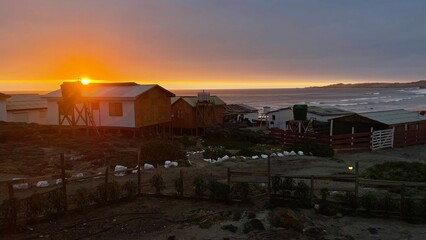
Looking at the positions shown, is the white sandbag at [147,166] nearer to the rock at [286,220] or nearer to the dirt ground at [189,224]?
the dirt ground at [189,224]

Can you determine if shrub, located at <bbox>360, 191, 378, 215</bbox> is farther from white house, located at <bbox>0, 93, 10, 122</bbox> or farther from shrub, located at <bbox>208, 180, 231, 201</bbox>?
white house, located at <bbox>0, 93, 10, 122</bbox>

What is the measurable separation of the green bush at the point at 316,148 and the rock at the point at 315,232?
16.0 metres

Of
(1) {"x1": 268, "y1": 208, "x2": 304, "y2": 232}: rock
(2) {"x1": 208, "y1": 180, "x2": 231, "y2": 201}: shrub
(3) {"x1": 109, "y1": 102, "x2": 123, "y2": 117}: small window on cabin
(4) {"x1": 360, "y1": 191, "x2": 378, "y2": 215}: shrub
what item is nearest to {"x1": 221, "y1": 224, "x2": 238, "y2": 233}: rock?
(1) {"x1": 268, "y1": 208, "x2": 304, "y2": 232}: rock

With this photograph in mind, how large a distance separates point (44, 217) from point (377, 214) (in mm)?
10336

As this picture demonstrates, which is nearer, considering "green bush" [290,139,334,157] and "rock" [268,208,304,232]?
"rock" [268,208,304,232]

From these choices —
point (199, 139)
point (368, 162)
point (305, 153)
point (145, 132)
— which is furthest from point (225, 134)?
point (368, 162)

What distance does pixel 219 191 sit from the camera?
14.1 m

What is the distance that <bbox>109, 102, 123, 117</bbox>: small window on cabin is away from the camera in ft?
108

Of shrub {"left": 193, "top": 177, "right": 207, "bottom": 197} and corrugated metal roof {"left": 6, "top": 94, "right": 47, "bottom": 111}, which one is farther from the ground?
corrugated metal roof {"left": 6, "top": 94, "right": 47, "bottom": 111}

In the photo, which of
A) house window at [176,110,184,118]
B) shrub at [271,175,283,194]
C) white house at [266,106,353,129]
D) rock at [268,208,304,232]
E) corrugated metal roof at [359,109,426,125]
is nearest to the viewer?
rock at [268,208,304,232]

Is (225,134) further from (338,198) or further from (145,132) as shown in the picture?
(338,198)

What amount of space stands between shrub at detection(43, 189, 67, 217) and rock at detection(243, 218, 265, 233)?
5.70 meters

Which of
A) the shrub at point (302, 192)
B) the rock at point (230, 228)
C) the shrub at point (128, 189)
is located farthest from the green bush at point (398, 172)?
the shrub at point (128, 189)

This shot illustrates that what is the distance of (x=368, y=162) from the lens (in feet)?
79.5
